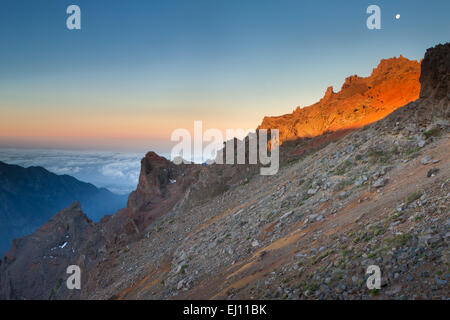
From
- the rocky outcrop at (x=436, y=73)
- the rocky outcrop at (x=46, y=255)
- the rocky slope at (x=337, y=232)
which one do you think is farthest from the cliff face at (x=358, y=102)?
the rocky outcrop at (x=46, y=255)

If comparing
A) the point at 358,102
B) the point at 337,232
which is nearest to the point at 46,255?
the point at 358,102

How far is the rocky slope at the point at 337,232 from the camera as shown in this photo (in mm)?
7382

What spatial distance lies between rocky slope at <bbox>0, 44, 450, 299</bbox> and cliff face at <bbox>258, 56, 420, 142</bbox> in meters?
11.7

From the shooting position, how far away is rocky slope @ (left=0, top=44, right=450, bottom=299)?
7382mm

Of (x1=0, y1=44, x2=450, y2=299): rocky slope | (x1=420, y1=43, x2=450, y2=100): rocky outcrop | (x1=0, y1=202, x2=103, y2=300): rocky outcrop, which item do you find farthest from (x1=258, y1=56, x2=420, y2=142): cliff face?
(x1=0, y1=202, x2=103, y2=300): rocky outcrop

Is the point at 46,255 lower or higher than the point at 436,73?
lower

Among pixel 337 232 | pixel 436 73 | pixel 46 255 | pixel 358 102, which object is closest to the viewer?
pixel 337 232

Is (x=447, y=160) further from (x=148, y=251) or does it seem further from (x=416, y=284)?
(x=148, y=251)

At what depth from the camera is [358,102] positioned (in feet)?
108

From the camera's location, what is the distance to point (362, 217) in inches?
415

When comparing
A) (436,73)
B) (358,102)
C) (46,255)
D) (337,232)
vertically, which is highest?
(358,102)

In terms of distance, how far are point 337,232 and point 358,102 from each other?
27488mm

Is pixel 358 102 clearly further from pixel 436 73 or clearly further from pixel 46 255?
pixel 46 255
